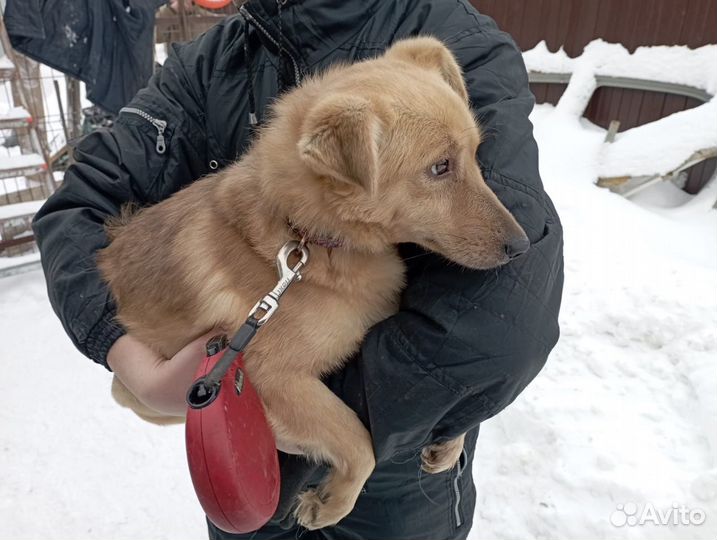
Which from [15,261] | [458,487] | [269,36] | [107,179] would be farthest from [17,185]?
[458,487]

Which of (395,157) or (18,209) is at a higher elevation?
(395,157)

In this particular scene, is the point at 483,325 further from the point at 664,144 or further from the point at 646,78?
the point at 646,78

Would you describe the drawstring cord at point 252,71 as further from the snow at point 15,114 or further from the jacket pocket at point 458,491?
the snow at point 15,114

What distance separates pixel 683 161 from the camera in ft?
22.3

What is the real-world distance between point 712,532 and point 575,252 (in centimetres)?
308

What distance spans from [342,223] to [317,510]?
0.90 meters

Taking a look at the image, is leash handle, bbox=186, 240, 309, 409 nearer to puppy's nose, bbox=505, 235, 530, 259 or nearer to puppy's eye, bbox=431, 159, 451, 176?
puppy's eye, bbox=431, 159, 451, 176

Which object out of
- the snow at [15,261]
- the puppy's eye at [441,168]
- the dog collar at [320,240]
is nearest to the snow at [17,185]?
the snow at [15,261]

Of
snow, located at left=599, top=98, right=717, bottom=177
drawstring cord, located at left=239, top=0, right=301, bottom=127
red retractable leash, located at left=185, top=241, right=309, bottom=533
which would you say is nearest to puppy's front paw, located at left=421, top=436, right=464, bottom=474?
red retractable leash, located at left=185, top=241, right=309, bottom=533

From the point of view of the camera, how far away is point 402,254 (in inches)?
74.2

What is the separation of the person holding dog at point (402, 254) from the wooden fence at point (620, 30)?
720cm

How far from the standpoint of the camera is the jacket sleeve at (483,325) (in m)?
1.34

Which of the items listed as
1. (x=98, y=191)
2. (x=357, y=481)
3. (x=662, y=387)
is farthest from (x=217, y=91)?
(x=662, y=387)

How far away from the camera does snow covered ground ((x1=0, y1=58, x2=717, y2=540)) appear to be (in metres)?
3.41
